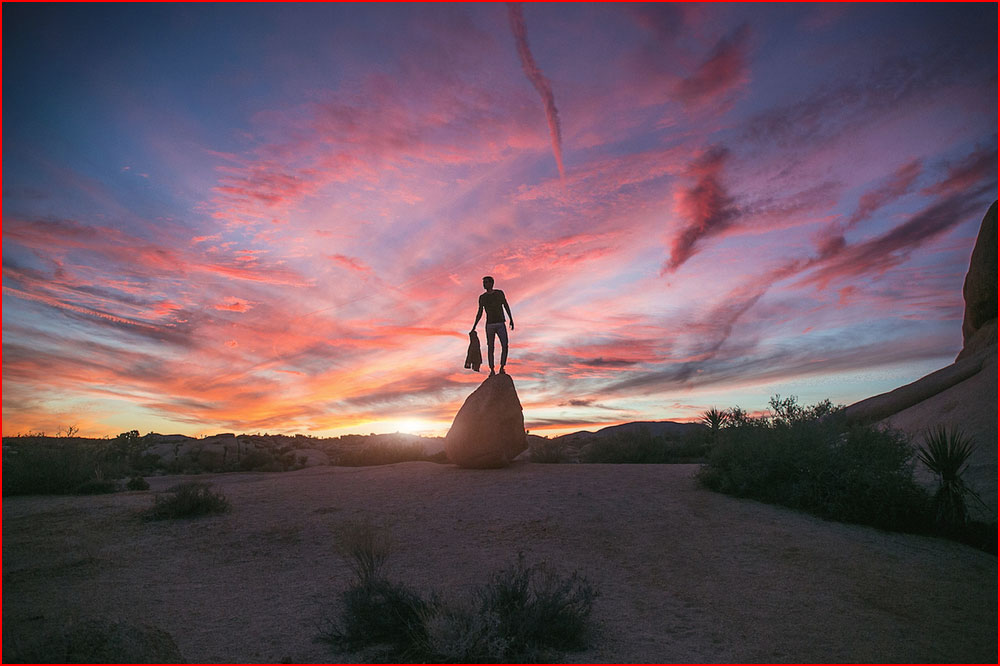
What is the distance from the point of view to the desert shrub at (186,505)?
34.0 ft

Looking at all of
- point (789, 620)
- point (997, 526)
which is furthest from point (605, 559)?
point (997, 526)

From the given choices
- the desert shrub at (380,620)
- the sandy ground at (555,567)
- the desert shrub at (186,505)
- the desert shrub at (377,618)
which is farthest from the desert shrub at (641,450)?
the desert shrub at (380,620)

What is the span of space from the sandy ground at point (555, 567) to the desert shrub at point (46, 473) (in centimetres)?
114

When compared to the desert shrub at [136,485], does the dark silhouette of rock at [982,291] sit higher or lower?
higher

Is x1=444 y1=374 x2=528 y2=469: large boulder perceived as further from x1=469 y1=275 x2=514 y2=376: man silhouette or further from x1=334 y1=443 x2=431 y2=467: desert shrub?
x1=334 y1=443 x2=431 y2=467: desert shrub

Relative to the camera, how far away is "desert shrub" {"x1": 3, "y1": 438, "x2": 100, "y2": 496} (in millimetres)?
12688

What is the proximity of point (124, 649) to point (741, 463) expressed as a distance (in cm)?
1100

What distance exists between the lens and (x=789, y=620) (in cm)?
592

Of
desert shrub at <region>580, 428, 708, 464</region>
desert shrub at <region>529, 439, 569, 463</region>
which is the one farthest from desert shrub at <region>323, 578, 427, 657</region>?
desert shrub at <region>580, 428, 708, 464</region>

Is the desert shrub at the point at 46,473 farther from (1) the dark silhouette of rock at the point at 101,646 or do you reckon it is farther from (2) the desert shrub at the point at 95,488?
(1) the dark silhouette of rock at the point at 101,646

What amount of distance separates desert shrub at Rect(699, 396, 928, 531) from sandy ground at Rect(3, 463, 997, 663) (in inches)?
19.1

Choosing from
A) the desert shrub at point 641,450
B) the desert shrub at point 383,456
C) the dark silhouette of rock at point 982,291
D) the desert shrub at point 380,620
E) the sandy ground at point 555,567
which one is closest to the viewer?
the desert shrub at point 380,620

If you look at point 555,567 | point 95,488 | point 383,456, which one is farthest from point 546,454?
point 95,488

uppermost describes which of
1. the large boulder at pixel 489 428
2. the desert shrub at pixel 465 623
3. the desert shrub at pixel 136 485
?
the large boulder at pixel 489 428
